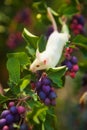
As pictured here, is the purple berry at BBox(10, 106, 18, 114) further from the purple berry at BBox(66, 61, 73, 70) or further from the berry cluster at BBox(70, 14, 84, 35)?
the berry cluster at BBox(70, 14, 84, 35)

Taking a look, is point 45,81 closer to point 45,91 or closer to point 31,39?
point 45,91

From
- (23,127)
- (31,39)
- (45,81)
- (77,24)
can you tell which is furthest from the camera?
(77,24)

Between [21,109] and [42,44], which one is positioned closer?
→ [21,109]

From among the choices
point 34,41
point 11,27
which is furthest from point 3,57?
point 34,41

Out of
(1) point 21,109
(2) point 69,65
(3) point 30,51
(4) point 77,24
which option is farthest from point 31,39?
(4) point 77,24

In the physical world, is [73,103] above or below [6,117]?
below

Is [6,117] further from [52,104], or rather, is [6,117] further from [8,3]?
[8,3]

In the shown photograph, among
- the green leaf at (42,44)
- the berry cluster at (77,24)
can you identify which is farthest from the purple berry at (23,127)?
the berry cluster at (77,24)
